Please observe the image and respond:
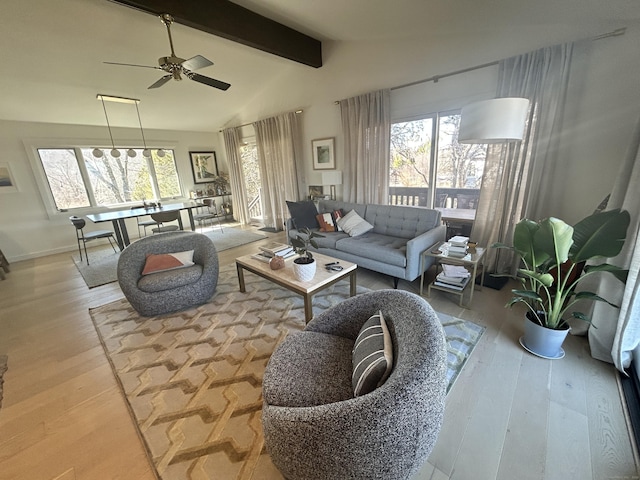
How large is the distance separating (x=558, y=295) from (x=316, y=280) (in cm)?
176

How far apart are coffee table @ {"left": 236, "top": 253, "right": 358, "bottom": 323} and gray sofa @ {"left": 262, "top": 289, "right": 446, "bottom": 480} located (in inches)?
37.4

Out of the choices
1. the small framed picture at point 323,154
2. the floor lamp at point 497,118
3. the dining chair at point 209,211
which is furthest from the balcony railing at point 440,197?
the dining chair at point 209,211

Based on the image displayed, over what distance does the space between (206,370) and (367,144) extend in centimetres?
355

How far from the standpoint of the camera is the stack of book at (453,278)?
2548 mm

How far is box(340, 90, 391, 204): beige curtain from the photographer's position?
3662 millimetres

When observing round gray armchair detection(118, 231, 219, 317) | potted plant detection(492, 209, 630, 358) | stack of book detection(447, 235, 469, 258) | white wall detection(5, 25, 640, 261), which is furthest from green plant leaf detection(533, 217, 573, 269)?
round gray armchair detection(118, 231, 219, 317)

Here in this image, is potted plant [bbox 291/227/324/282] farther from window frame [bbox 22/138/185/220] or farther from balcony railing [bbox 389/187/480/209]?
window frame [bbox 22/138/185/220]

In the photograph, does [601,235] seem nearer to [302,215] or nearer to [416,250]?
[416,250]

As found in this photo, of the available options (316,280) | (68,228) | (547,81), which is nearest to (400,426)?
(316,280)

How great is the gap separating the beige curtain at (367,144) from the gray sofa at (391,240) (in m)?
0.40

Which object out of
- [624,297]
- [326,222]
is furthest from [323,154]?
[624,297]

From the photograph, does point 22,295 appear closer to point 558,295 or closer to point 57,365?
point 57,365

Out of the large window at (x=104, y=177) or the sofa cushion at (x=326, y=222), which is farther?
the large window at (x=104, y=177)

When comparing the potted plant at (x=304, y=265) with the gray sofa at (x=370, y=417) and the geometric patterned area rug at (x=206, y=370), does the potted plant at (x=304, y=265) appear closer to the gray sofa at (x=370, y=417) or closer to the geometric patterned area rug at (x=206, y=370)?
the geometric patterned area rug at (x=206, y=370)
